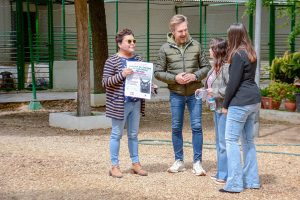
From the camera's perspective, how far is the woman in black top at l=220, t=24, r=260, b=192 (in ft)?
19.8

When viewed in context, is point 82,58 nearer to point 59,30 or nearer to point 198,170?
point 198,170

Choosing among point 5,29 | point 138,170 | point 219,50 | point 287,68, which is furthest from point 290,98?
point 5,29

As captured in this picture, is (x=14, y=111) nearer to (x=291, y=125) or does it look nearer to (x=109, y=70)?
(x=291, y=125)

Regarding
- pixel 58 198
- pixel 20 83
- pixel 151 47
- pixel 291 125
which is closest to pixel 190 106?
pixel 58 198

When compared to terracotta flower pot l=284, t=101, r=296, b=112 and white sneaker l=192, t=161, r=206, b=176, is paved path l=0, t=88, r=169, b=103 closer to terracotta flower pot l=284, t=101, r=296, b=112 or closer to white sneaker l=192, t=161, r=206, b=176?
terracotta flower pot l=284, t=101, r=296, b=112

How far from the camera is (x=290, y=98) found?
12.4 metres

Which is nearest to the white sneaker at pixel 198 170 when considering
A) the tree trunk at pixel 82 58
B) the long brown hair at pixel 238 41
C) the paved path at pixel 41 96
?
the long brown hair at pixel 238 41

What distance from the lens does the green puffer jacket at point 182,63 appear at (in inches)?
270

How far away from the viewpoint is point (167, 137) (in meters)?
9.96

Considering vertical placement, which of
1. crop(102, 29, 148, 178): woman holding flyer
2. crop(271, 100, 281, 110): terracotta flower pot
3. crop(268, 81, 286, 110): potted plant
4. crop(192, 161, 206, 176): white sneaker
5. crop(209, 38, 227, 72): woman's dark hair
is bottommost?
crop(192, 161, 206, 176): white sneaker

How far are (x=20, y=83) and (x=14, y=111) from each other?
384 centimetres

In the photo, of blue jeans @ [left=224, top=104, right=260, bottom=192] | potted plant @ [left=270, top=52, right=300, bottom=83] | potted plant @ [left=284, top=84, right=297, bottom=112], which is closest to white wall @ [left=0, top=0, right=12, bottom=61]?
potted plant @ [left=270, top=52, right=300, bottom=83]

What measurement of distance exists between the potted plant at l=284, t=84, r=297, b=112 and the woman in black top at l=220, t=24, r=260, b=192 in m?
6.24

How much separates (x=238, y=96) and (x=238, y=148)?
1.76 ft
